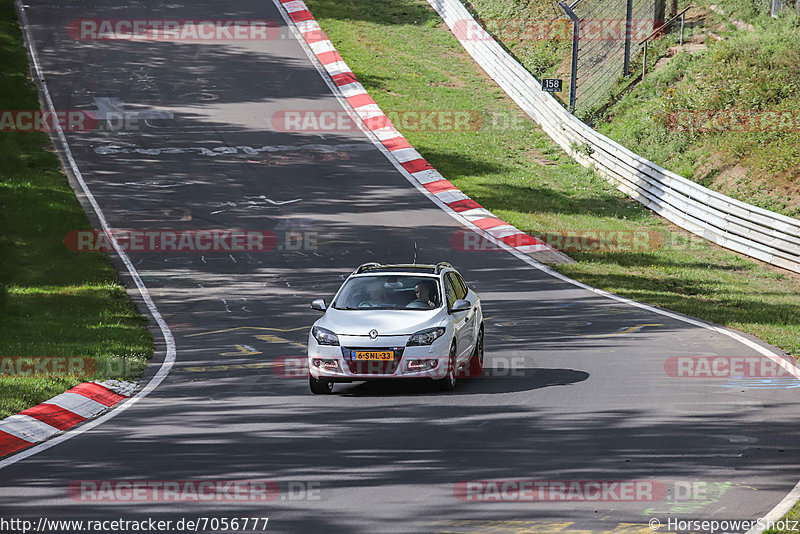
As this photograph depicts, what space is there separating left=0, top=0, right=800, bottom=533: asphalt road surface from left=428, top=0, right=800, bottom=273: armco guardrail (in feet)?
19.5

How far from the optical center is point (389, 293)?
1384 centimetres

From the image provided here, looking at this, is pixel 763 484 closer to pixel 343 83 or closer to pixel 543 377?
pixel 543 377

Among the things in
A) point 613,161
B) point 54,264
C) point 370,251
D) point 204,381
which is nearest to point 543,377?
point 204,381

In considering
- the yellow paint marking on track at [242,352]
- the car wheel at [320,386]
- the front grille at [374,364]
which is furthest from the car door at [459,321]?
the yellow paint marking on track at [242,352]

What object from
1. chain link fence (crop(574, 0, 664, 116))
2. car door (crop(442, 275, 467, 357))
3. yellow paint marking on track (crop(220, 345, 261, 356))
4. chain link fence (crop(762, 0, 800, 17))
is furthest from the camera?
chain link fence (crop(574, 0, 664, 116))

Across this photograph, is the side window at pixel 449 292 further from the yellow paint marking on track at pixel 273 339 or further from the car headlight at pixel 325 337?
the yellow paint marking on track at pixel 273 339

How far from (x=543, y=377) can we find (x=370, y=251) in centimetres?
1024

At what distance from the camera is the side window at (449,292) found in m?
13.8

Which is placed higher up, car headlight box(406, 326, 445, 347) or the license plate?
car headlight box(406, 326, 445, 347)

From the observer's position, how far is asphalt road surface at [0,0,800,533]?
809cm

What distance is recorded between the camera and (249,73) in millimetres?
38188

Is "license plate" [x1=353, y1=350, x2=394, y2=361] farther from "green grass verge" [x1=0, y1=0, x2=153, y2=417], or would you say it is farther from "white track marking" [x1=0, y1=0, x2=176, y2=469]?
"green grass verge" [x1=0, y1=0, x2=153, y2=417]

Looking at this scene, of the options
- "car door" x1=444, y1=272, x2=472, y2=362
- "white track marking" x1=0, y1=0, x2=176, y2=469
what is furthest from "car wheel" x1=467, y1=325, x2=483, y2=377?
"white track marking" x1=0, y1=0, x2=176, y2=469

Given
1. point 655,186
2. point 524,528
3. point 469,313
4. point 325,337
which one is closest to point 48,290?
point 325,337
